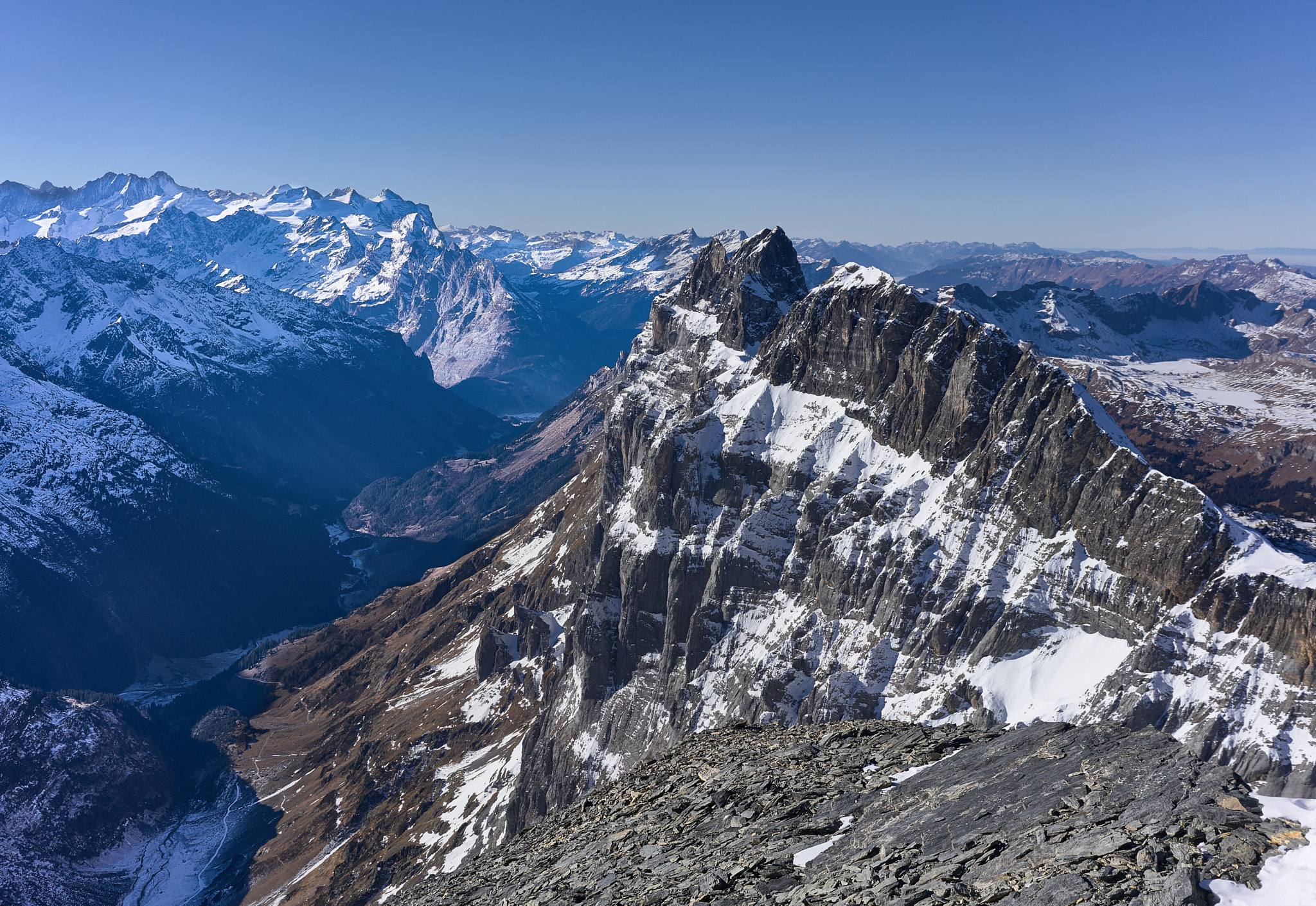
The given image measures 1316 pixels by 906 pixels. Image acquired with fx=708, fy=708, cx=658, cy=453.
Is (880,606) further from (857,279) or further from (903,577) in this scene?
(857,279)

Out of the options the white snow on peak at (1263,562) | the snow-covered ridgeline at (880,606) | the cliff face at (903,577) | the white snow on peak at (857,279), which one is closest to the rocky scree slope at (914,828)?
the snow-covered ridgeline at (880,606)

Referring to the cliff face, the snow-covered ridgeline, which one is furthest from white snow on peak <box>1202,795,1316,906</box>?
the snow-covered ridgeline

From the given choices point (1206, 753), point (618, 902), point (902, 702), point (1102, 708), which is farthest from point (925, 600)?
point (618, 902)

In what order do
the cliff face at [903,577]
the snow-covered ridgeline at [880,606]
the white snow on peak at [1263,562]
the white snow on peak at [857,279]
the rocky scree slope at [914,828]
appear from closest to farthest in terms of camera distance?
1. the rocky scree slope at [914,828]
2. the white snow on peak at [1263,562]
3. the snow-covered ridgeline at [880,606]
4. the cliff face at [903,577]
5. the white snow on peak at [857,279]

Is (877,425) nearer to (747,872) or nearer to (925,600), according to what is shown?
(925,600)

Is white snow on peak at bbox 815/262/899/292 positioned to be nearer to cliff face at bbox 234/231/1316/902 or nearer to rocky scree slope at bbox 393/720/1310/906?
cliff face at bbox 234/231/1316/902

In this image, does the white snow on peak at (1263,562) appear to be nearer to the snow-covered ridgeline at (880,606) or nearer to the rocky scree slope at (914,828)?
the snow-covered ridgeline at (880,606)

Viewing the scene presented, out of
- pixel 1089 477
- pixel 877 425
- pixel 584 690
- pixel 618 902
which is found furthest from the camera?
pixel 584 690
